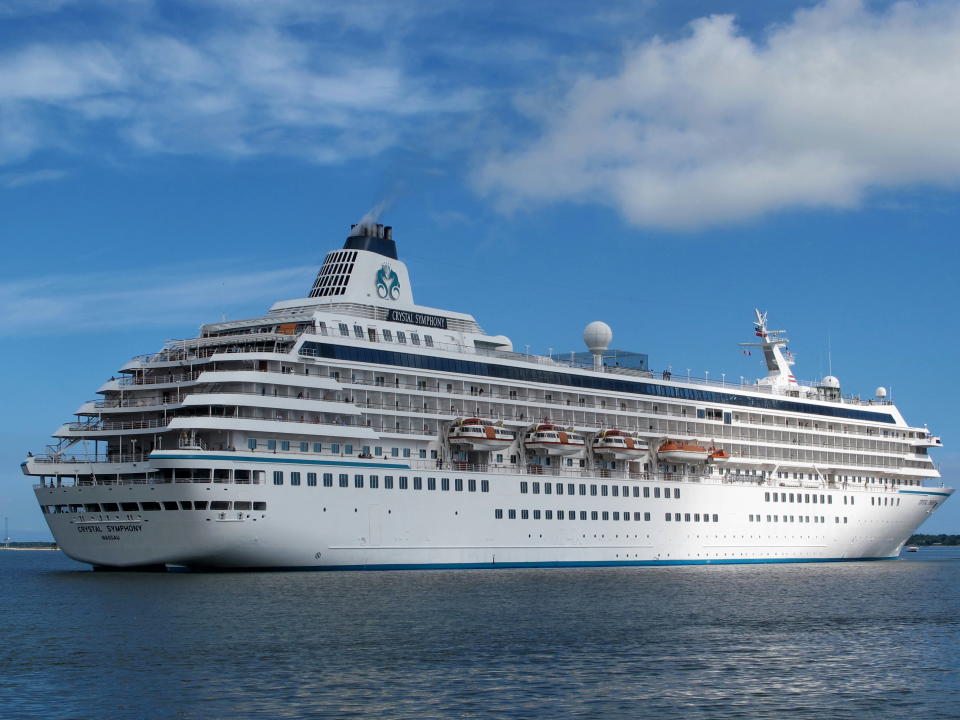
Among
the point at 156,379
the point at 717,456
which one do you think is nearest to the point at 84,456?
the point at 156,379

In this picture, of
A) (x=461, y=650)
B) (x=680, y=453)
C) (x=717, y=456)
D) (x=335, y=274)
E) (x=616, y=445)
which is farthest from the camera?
(x=717, y=456)

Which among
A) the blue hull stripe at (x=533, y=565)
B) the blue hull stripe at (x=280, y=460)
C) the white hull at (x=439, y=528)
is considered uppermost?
the blue hull stripe at (x=280, y=460)

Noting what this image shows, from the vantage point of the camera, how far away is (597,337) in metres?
82.5

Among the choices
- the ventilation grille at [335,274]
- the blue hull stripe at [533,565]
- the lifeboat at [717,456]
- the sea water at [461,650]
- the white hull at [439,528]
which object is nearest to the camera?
the sea water at [461,650]

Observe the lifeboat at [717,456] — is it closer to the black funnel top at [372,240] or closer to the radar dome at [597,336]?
the radar dome at [597,336]

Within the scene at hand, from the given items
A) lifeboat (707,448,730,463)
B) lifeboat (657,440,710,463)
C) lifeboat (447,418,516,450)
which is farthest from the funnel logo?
lifeboat (707,448,730,463)

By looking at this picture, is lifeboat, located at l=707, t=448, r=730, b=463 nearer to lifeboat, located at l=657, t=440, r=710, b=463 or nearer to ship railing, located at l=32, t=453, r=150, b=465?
lifeboat, located at l=657, t=440, r=710, b=463

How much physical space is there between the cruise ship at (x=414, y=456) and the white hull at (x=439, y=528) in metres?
0.11

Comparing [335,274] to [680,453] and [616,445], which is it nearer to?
[616,445]

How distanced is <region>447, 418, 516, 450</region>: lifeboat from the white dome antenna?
53.8ft

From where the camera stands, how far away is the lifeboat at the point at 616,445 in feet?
244

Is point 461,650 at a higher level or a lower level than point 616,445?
lower

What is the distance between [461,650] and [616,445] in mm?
42225

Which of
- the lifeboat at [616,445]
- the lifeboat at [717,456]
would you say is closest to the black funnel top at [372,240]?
the lifeboat at [616,445]
